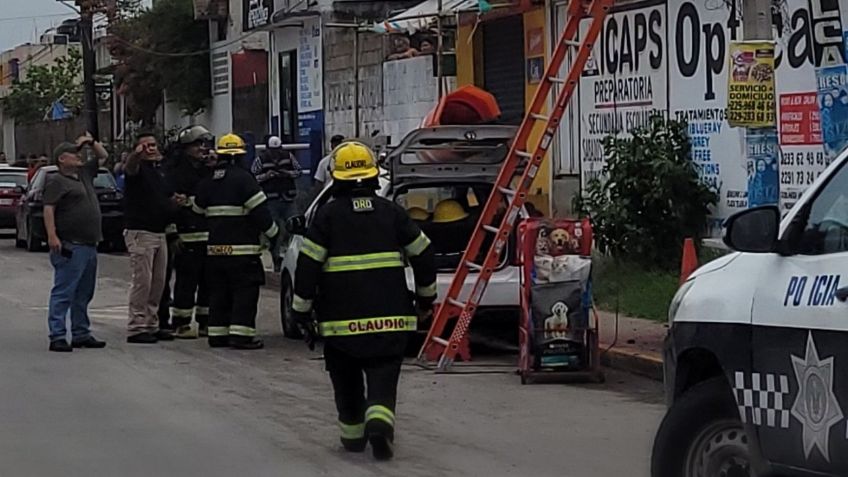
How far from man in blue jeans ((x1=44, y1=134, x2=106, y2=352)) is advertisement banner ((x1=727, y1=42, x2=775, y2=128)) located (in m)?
6.11

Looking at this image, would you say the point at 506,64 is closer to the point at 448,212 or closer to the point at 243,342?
the point at 448,212

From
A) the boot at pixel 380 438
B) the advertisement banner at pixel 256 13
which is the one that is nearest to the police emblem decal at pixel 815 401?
the boot at pixel 380 438

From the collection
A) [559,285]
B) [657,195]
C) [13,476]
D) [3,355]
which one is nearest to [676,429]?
[13,476]

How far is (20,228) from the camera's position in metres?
30.6

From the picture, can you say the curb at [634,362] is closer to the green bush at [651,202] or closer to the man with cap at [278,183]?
the green bush at [651,202]

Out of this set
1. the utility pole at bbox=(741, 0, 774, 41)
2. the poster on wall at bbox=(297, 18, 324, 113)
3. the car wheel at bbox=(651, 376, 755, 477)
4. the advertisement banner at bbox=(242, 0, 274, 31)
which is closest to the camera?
the car wheel at bbox=(651, 376, 755, 477)

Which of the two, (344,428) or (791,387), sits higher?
(791,387)

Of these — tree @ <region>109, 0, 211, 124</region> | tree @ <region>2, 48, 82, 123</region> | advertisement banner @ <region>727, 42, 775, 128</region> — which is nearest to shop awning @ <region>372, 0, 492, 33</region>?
advertisement banner @ <region>727, 42, 775, 128</region>

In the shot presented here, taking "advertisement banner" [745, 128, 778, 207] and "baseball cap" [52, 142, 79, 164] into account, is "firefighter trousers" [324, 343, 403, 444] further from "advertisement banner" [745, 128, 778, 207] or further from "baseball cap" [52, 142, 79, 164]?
"baseball cap" [52, 142, 79, 164]

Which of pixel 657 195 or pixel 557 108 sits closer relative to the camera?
pixel 557 108

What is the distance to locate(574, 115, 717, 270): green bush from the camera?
55.4 feet

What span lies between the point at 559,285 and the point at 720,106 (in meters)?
5.13

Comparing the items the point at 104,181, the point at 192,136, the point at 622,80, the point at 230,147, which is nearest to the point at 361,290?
the point at 230,147

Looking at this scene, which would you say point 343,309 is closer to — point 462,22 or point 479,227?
point 479,227
